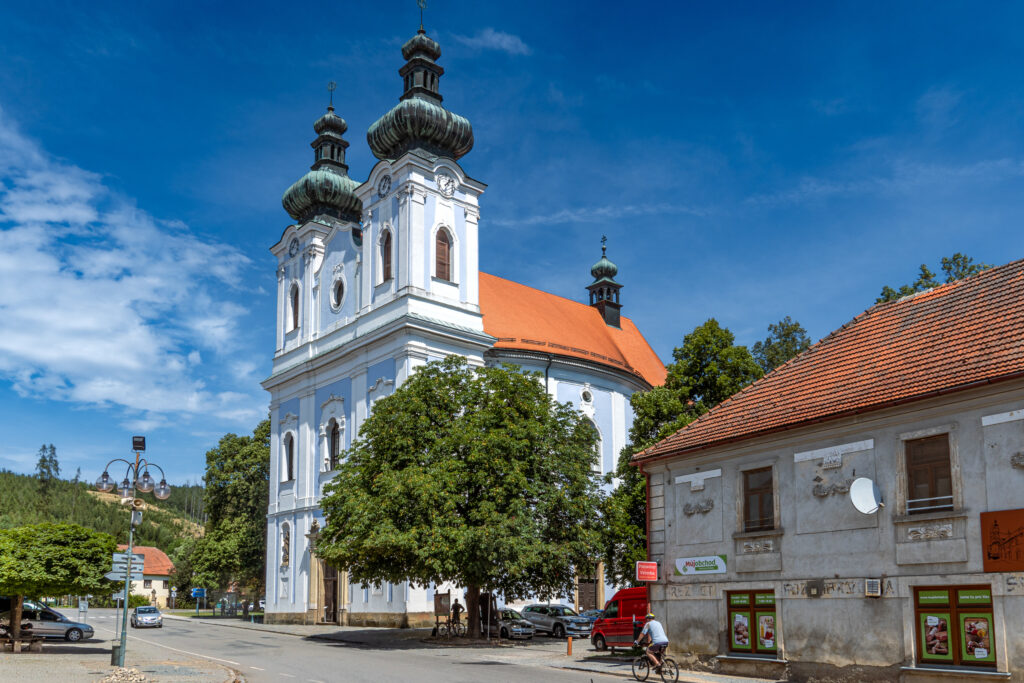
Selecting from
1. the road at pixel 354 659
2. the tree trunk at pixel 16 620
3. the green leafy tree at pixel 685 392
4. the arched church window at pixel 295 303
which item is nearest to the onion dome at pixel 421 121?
the arched church window at pixel 295 303

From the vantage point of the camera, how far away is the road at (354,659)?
18234 millimetres

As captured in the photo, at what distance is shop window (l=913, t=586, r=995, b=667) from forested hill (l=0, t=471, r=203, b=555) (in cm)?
9849

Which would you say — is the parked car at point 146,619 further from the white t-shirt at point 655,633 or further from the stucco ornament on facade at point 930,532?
the stucco ornament on facade at point 930,532

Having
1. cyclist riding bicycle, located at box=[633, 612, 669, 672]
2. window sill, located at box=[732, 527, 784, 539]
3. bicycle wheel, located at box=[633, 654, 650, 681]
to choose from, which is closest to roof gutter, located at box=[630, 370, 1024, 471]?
window sill, located at box=[732, 527, 784, 539]

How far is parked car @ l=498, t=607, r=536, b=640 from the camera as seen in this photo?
104ft

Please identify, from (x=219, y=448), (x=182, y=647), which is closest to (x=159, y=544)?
(x=219, y=448)

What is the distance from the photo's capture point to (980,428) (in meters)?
15.8

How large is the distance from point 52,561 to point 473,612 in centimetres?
1263

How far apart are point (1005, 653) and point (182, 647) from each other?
76.3 feet

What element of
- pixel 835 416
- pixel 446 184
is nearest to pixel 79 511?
pixel 446 184

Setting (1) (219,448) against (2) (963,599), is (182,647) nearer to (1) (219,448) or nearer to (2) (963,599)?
(2) (963,599)

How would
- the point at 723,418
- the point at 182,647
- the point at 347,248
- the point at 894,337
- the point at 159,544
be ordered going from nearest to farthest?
the point at 894,337 → the point at 723,418 → the point at 182,647 → the point at 347,248 → the point at 159,544

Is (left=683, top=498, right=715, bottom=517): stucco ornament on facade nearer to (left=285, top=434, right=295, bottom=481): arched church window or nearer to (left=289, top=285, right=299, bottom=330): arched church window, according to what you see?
(left=285, top=434, right=295, bottom=481): arched church window

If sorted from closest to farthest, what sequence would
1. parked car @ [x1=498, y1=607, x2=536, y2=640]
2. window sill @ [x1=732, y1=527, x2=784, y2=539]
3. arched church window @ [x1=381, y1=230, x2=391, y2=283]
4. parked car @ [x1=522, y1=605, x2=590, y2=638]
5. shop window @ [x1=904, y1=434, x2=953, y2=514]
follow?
shop window @ [x1=904, y1=434, x2=953, y2=514] < window sill @ [x1=732, y1=527, x2=784, y2=539] < parked car @ [x1=498, y1=607, x2=536, y2=640] < parked car @ [x1=522, y1=605, x2=590, y2=638] < arched church window @ [x1=381, y1=230, x2=391, y2=283]
